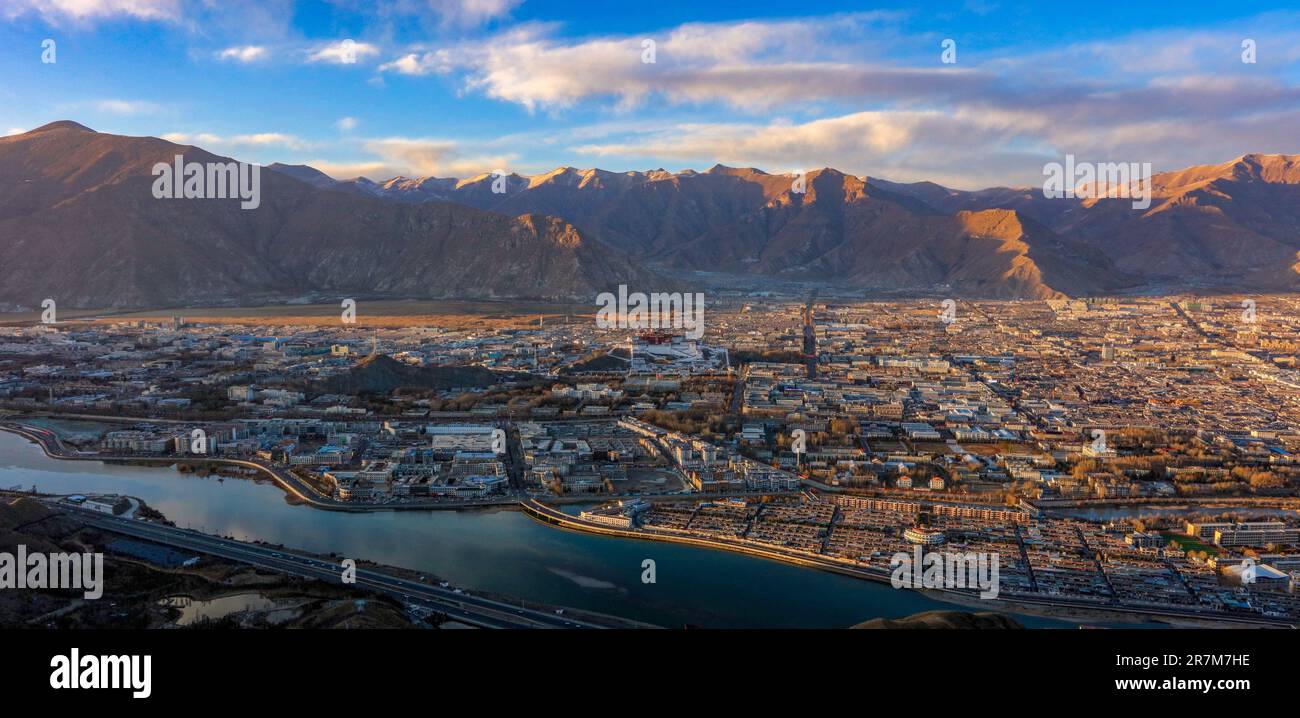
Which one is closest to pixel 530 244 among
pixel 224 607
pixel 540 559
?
pixel 540 559

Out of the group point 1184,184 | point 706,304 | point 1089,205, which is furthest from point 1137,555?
point 1184,184

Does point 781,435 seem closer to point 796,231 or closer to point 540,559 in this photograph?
point 540,559

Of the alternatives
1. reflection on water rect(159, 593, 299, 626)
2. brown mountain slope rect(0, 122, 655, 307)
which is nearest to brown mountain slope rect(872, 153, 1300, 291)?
brown mountain slope rect(0, 122, 655, 307)

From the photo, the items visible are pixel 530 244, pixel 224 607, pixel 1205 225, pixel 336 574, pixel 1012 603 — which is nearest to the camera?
pixel 224 607

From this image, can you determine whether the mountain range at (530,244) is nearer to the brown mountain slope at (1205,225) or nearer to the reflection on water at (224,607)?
the brown mountain slope at (1205,225)

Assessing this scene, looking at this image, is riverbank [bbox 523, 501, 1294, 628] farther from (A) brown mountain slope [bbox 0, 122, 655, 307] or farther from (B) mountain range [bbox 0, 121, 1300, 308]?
(A) brown mountain slope [bbox 0, 122, 655, 307]

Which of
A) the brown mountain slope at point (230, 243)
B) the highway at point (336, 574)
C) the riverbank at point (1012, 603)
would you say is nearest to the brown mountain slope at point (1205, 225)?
the brown mountain slope at point (230, 243)

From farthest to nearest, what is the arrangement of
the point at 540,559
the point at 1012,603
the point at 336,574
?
1. the point at 540,559
2. the point at 336,574
3. the point at 1012,603
